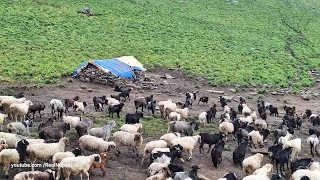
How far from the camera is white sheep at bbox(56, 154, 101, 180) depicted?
1277cm

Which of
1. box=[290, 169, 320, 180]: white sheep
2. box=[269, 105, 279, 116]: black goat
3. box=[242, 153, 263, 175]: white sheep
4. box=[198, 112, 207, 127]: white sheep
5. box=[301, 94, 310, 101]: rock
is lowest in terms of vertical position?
box=[301, 94, 310, 101]: rock

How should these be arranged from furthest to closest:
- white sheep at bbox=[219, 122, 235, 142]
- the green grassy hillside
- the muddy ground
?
the green grassy hillside
white sheep at bbox=[219, 122, 235, 142]
the muddy ground

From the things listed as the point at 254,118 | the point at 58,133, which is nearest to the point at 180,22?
the point at 254,118

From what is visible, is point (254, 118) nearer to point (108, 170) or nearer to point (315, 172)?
point (315, 172)

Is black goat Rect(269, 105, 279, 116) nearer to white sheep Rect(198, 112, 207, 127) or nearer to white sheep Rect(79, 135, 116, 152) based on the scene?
white sheep Rect(198, 112, 207, 127)

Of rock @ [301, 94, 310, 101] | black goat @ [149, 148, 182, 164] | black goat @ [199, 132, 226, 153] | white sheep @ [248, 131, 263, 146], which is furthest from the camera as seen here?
rock @ [301, 94, 310, 101]

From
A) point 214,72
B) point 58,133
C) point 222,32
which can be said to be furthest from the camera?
point 222,32

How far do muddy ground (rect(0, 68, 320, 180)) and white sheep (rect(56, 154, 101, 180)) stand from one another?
0.72 metres

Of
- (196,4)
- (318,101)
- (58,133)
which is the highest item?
(196,4)

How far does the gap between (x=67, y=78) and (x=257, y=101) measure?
1500 cm

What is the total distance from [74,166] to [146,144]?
4.30 meters

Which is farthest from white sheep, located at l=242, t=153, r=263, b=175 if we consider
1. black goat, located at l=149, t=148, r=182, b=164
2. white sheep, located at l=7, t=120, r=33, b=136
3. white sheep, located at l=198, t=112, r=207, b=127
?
white sheep, located at l=7, t=120, r=33, b=136

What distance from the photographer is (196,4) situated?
6706 centimetres

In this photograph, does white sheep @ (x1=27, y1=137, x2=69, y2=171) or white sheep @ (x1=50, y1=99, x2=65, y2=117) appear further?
white sheep @ (x1=50, y1=99, x2=65, y2=117)
